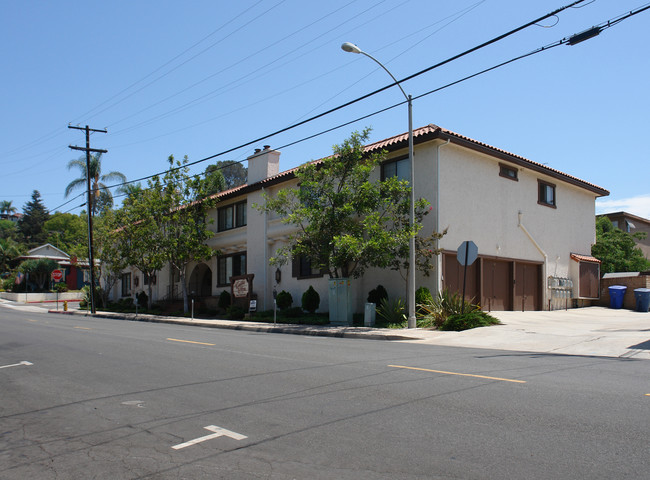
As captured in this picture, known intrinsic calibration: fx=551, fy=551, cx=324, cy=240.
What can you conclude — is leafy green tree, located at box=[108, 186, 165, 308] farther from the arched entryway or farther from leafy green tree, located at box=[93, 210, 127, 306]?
the arched entryway

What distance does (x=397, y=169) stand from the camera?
70.9 ft

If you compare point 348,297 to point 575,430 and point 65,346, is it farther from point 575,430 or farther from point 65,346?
point 575,430

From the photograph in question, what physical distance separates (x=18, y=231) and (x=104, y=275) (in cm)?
7994

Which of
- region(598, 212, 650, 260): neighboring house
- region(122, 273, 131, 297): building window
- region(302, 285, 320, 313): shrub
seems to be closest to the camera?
region(302, 285, 320, 313): shrub

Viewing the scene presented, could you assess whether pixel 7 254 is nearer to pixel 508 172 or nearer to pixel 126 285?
pixel 126 285

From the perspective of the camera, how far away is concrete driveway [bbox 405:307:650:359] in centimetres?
1255

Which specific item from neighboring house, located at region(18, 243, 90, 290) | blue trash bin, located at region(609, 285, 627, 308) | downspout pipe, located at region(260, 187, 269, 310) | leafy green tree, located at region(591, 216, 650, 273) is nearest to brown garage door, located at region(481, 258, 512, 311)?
blue trash bin, located at region(609, 285, 627, 308)

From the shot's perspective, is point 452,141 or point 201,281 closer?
point 452,141

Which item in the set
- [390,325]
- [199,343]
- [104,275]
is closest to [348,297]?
[390,325]

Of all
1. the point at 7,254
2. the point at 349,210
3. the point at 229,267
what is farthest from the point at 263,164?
the point at 7,254

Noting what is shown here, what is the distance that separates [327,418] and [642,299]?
21476 millimetres

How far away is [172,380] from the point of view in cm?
880

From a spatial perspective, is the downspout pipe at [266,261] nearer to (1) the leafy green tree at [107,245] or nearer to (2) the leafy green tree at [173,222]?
(2) the leafy green tree at [173,222]

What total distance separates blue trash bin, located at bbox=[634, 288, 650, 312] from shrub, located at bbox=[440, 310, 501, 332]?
31.5 ft
